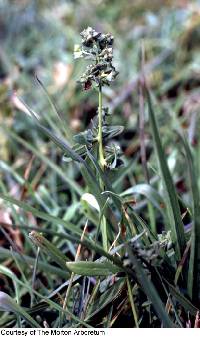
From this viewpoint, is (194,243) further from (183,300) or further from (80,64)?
(80,64)

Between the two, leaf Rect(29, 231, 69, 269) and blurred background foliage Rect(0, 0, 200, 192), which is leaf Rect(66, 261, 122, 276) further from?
blurred background foliage Rect(0, 0, 200, 192)

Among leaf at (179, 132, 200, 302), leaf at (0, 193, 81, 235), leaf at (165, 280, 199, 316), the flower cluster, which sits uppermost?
the flower cluster

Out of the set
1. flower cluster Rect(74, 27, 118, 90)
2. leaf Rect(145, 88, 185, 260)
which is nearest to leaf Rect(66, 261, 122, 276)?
leaf Rect(145, 88, 185, 260)

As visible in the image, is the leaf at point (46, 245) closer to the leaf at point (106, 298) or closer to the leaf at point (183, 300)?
the leaf at point (106, 298)

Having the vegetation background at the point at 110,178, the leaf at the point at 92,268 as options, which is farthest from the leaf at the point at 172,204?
the leaf at the point at 92,268

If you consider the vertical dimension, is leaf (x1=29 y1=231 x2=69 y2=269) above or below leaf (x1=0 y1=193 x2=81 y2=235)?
below

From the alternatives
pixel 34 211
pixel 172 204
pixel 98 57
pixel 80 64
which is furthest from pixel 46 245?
pixel 80 64

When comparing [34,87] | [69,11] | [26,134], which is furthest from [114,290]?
[69,11]
